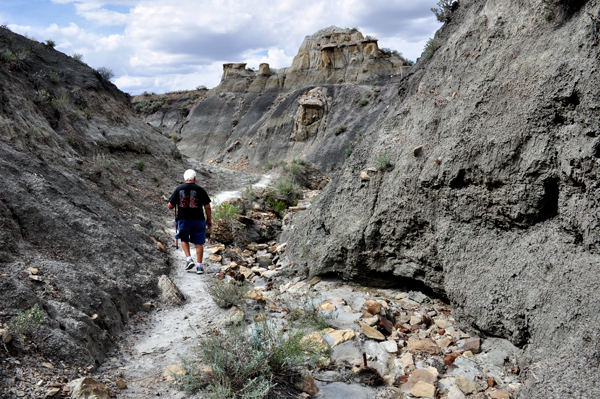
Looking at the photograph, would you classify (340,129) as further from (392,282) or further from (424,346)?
(424,346)

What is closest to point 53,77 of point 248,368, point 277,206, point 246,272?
point 277,206

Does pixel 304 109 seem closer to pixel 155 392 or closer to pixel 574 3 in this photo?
pixel 574 3

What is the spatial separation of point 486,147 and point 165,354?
3.91 m

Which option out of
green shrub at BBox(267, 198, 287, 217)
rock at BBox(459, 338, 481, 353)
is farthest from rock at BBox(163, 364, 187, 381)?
green shrub at BBox(267, 198, 287, 217)

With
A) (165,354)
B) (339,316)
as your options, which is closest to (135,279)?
(165,354)

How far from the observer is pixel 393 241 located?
17.0ft

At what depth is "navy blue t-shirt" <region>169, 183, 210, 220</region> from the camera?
6.05m

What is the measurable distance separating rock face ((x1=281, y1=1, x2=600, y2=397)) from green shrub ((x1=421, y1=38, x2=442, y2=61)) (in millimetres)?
410

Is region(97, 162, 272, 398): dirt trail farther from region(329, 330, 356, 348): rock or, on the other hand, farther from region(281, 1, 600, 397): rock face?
region(281, 1, 600, 397): rock face

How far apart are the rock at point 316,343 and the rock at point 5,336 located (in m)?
2.27

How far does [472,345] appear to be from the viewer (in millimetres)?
3754

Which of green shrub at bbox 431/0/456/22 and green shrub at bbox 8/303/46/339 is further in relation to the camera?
green shrub at bbox 431/0/456/22

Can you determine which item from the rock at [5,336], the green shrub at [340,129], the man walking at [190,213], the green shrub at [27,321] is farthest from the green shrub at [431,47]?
the green shrub at [340,129]

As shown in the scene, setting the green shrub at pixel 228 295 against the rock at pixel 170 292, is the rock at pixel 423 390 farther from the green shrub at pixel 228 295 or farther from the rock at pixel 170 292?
the rock at pixel 170 292
